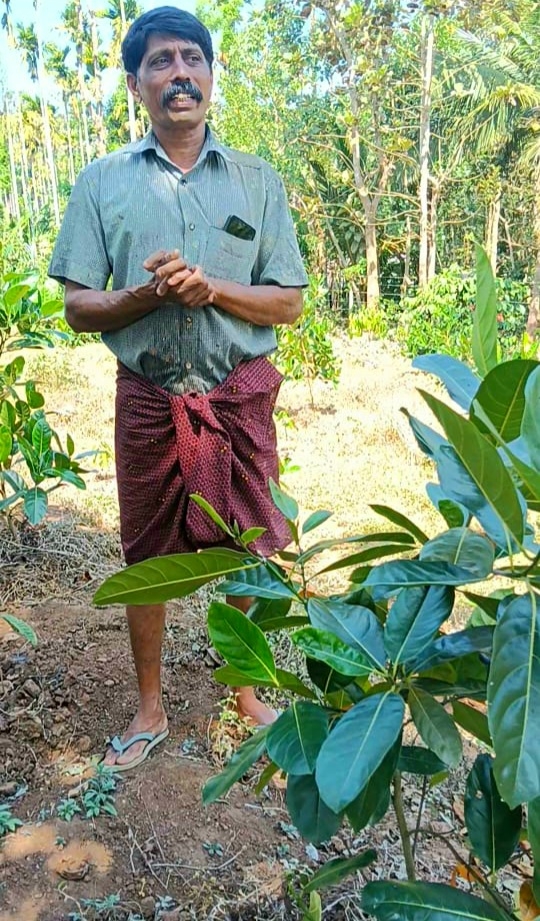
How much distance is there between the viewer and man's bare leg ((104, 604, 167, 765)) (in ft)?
5.31

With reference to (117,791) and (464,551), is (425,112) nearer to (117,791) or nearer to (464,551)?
(117,791)

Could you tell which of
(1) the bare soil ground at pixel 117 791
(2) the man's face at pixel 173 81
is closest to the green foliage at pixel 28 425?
(1) the bare soil ground at pixel 117 791

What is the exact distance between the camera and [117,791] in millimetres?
1506

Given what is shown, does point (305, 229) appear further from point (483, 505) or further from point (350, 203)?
point (483, 505)

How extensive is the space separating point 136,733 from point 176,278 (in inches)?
38.5

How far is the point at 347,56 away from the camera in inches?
405

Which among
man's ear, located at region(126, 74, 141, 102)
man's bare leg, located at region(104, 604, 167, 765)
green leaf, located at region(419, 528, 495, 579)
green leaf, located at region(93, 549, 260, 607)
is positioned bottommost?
man's bare leg, located at region(104, 604, 167, 765)

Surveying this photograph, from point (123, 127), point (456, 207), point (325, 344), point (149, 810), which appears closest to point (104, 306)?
point (149, 810)

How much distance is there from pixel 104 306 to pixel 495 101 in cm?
1046

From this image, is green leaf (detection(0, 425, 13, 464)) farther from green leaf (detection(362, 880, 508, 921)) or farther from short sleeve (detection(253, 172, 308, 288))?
green leaf (detection(362, 880, 508, 921))

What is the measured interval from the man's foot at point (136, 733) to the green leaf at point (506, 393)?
1317 mm

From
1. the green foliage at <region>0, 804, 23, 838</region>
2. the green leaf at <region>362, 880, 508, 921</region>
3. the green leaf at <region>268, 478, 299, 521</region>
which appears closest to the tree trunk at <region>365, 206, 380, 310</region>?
the green foliage at <region>0, 804, 23, 838</region>

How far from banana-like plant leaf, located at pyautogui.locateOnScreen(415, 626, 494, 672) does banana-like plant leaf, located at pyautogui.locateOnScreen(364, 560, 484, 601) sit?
0.07m

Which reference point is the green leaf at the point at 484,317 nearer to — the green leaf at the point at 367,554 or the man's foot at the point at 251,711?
the green leaf at the point at 367,554
